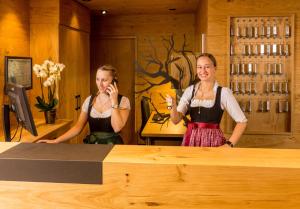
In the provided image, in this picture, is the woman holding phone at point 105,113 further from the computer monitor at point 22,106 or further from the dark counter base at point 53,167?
the dark counter base at point 53,167

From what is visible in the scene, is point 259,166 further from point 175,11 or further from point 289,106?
point 175,11

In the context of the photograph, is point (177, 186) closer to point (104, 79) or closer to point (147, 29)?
point (104, 79)

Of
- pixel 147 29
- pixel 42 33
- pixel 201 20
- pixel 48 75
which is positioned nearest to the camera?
pixel 48 75

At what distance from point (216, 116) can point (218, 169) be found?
1.60 m

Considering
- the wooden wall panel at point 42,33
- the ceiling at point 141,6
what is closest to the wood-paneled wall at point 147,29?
the ceiling at point 141,6

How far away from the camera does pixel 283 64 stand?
4.32 meters

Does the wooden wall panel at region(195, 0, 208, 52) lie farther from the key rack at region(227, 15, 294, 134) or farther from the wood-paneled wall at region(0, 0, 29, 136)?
the wood-paneled wall at region(0, 0, 29, 136)

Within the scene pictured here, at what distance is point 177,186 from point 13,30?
3602 mm

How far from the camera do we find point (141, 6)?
5.93 m

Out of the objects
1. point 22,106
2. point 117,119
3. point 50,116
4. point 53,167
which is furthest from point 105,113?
point 50,116

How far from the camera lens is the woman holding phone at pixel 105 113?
98.9 inches

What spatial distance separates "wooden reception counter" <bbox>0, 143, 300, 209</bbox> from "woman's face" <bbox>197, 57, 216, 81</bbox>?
59.7 inches

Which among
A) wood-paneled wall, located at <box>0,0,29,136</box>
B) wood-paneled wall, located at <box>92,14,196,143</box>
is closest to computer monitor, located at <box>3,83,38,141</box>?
wood-paneled wall, located at <box>0,0,29,136</box>

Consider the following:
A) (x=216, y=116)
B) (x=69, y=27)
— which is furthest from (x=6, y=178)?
(x=69, y=27)
